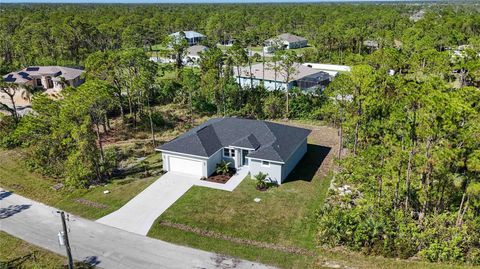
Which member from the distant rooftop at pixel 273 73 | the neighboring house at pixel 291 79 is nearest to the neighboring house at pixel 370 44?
the neighboring house at pixel 291 79

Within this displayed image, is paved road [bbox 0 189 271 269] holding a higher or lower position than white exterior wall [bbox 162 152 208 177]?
lower

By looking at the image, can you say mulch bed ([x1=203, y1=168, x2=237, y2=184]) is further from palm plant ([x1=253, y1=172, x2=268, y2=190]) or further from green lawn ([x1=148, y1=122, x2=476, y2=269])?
palm plant ([x1=253, y1=172, x2=268, y2=190])

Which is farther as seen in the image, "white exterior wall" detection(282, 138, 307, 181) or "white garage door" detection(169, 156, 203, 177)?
"white garage door" detection(169, 156, 203, 177)

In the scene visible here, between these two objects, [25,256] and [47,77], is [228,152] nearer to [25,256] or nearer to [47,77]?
[25,256]

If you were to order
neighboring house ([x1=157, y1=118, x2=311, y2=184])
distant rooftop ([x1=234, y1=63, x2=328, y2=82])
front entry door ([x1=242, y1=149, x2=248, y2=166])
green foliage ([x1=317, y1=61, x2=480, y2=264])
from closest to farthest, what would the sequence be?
green foliage ([x1=317, y1=61, x2=480, y2=264])
neighboring house ([x1=157, y1=118, x2=311, y2=184])
front entry door ([x1=242, y1=149, x2=248, y2=166])
distant rooftop ([x1=234, y1=63, x2=328, y2=82])

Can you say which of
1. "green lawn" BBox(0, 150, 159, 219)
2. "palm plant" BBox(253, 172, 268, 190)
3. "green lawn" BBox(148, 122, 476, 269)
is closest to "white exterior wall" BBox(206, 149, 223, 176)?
"green lawn" BBox(148, 122, 476, 269)

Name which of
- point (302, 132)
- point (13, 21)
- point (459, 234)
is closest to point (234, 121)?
point (302, 132)

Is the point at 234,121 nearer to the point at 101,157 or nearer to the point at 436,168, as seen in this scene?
the point at 101,157
